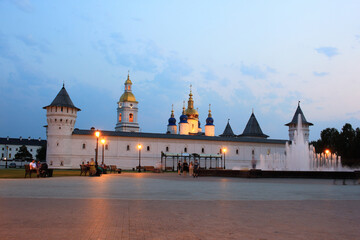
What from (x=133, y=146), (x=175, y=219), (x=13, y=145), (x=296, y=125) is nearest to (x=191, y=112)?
(x=296, y=125)

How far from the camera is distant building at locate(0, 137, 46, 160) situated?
131m

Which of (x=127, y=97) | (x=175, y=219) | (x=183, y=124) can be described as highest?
(x=127, y=97)

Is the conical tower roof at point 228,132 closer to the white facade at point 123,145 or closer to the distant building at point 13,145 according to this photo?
the white facade at point 123,145

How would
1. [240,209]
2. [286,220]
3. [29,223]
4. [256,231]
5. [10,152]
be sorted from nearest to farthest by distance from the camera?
[256,231]
[29,223]
[286,220]
[240,209]
[10,152]

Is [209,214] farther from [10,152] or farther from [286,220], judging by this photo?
Answer: [10,152]

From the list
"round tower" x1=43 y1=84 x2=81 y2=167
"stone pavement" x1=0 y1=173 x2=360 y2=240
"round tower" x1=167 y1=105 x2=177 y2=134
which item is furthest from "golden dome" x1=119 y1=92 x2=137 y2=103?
"stone pavement" x1=0 y1=173 x2=360 y2=240

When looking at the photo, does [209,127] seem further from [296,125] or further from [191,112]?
[296,125]

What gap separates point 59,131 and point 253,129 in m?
46.8

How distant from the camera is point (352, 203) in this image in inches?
402

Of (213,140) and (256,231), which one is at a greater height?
(213,140)

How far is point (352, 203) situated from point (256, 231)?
525 centimetres

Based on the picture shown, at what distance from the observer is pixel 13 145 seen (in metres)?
133

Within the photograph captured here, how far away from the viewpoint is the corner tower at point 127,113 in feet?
299

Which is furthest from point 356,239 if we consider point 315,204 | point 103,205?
point 103,205
